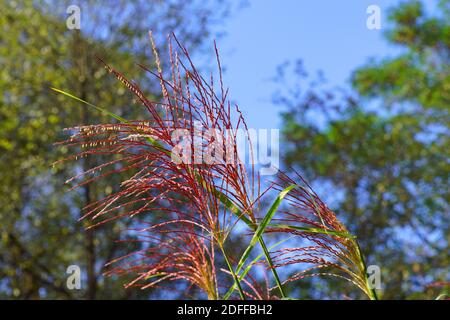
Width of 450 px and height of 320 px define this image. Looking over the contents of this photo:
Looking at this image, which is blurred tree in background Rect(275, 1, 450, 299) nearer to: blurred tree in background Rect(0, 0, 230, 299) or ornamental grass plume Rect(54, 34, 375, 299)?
blurred tree in background Rect(0, 0, 230, 299)

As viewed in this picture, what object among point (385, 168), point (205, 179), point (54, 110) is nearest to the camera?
point (205, 179)

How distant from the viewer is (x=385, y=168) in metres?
8.49

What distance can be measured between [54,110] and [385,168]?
13.3 ft

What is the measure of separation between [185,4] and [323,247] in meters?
6.81

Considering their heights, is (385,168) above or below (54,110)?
below

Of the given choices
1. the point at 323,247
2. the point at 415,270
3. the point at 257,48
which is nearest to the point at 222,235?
the point at 323,247

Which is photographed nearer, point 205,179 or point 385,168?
point 205,179

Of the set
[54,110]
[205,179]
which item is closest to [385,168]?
[54,110]

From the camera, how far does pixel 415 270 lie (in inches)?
313

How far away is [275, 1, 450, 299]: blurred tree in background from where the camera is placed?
8148 millimetres

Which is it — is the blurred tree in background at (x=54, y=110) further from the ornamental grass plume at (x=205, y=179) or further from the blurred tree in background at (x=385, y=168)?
the ornamental grass plume at (x=205, y=179)

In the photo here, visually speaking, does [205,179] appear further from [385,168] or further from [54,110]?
[385,168]
